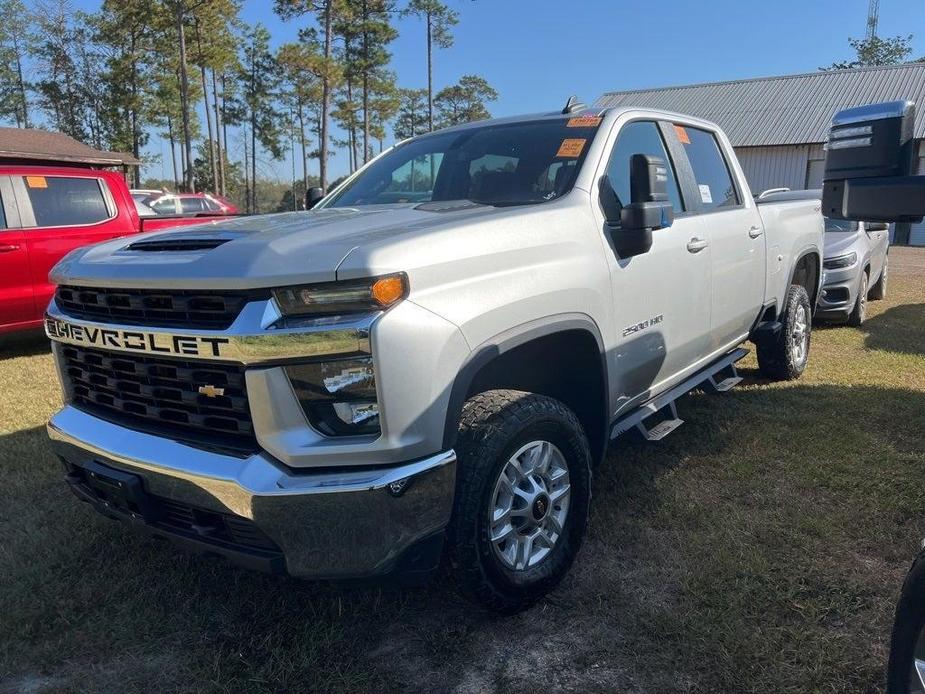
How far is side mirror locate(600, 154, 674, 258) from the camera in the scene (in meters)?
2.86

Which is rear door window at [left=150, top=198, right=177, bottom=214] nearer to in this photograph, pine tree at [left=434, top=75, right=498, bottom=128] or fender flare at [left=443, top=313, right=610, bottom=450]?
fender flare at [left=443, top=313, right=610, bottom=450]

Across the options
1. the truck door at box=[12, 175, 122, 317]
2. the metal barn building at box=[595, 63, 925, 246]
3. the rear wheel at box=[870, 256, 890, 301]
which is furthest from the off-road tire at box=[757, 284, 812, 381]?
the metal barn building at box=[595, 63, 925, 246]

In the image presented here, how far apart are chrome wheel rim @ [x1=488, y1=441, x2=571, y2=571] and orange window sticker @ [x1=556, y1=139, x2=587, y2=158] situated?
1.39m

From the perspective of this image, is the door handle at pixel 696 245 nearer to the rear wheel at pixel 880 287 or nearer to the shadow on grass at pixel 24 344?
the shadow on grass at pixel 24 344

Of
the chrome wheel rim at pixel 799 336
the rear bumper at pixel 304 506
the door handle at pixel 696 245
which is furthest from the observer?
the chrome wheel rim at pixel 799 336

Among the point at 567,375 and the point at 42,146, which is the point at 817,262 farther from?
the point at 42,146

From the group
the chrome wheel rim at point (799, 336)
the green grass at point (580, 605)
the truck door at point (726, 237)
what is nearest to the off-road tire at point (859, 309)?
the chrome wheel rim at point (799, 336)

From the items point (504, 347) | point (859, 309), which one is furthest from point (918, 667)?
point (859, 309)

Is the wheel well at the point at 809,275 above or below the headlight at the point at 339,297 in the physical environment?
below

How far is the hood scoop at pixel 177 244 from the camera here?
2.42 m

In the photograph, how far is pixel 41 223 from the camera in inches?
273

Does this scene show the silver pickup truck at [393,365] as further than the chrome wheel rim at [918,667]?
Yes

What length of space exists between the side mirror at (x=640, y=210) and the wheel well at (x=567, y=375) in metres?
0.49

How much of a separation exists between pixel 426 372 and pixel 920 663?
148 centimetres
